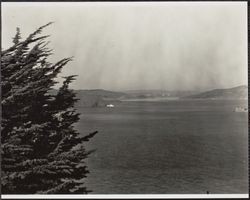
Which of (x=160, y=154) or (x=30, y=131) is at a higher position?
(x=30, y=131)

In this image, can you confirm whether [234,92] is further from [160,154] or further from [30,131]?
[160,154]

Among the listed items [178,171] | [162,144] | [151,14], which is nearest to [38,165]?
[151,14]

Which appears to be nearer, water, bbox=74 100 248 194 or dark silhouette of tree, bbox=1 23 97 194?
dark silhouette of tree, bbox=1 23 97 194

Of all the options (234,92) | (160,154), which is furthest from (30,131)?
(160,154)

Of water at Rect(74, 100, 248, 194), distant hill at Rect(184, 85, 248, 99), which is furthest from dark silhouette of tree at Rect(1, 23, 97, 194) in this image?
water at Rect(74, 100, 248, 194)

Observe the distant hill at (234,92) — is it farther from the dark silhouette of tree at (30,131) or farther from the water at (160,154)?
the water at (160,154)

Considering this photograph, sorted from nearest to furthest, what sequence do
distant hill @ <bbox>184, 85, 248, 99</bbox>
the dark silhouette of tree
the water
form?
the dark silhouette of tree < distant hill @ <bbox>184, 85, 248, 99</bbox> < the water

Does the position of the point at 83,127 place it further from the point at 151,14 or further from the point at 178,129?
the point at 151,14

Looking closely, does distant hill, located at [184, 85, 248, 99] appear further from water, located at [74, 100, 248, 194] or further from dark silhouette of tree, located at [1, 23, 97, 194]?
water, located at [74, 100, 248, 194]

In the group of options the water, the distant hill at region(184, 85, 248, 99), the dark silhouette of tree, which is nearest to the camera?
the dark silhouette of tree
